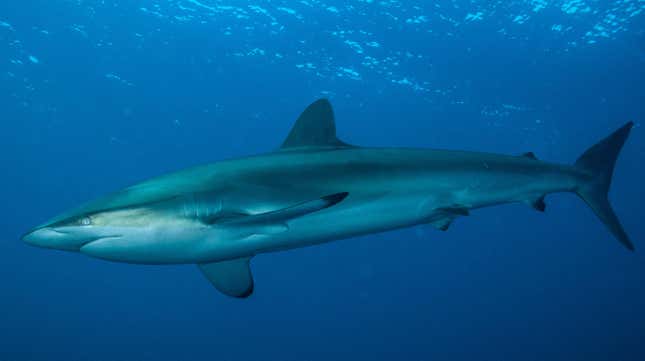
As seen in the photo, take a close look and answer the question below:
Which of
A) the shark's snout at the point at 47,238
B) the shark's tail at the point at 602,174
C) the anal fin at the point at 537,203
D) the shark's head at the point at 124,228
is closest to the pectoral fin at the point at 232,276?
the shark's head at the point at 124,228

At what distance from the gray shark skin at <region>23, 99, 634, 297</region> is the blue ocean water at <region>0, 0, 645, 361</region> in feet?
58.4

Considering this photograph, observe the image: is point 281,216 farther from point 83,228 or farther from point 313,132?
point 313,132

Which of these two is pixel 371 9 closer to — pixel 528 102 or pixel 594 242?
pixel 528 102

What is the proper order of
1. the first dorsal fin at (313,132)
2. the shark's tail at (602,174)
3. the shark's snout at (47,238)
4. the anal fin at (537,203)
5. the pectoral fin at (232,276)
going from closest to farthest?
the shark's snout at (47,238) < the pectoral fin at (232,276) < the first dorsal fin at (313,132) < the anal fin at (537,203) < the shark's tail at (602,174)

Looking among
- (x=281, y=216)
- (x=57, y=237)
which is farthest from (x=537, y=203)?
(x=57, y=237)

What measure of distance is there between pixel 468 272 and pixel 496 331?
2935 cm

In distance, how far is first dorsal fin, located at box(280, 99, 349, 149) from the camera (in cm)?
428

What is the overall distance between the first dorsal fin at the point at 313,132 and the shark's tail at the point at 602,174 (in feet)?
9.96

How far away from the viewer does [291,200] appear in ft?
10.8

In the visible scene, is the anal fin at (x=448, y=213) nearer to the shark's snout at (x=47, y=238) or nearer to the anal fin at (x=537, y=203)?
the anal fin at (x=537, y=203)

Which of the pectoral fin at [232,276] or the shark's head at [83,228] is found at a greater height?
the shark's head at [83,228]

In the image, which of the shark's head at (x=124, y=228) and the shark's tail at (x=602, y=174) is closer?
the shark's head at (x=124, y=228)

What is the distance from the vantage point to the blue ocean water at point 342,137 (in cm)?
2305

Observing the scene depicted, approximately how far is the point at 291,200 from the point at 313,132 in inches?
47.2
